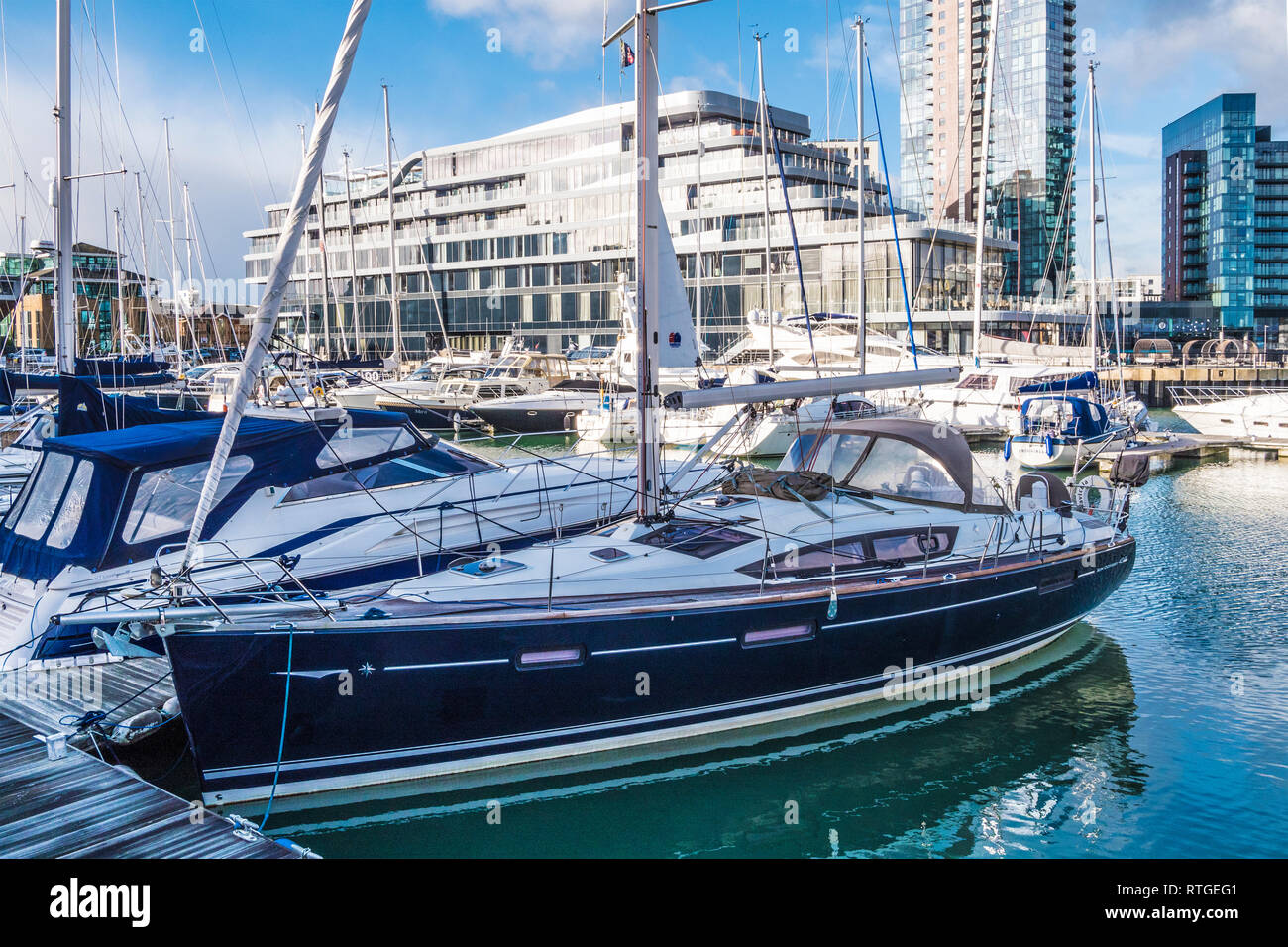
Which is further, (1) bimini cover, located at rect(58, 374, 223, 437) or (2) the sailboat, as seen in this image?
(1) bimini cover, located at rect(58, 374, 223, 437)

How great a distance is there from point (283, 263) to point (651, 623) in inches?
154

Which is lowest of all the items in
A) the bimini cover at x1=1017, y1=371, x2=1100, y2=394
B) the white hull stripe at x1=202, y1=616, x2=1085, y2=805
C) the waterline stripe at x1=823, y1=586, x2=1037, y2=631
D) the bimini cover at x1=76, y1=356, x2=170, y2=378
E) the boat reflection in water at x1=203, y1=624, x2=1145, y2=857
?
the boat reflection in water at x1=203, y1=624, x2=1145, y2=857

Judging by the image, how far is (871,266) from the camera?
56.8 meters

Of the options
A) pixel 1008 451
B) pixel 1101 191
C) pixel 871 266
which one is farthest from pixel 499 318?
pixel 1008 451

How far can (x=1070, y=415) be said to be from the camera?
2780cm

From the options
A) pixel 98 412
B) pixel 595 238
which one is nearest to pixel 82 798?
pixel 98 412

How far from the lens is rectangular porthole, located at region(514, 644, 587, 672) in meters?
7.73

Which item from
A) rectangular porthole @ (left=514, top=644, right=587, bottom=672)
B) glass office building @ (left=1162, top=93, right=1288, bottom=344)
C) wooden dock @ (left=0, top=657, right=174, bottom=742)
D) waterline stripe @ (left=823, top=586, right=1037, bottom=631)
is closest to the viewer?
rectangular porthole @ (left=514, top=644, right=587, bottom=672)

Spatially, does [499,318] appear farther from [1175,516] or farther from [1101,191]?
[1175,516]

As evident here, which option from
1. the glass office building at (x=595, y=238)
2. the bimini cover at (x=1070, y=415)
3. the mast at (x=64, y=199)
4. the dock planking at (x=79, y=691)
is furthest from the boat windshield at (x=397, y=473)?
the glass office building at (x=595, y=238)

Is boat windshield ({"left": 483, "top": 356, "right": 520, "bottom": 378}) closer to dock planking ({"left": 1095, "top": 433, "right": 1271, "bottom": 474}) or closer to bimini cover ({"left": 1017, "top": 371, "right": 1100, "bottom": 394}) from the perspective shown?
bimini cover ({"left": 1017, "top": 371, "right": 1100, "bottom": 394})

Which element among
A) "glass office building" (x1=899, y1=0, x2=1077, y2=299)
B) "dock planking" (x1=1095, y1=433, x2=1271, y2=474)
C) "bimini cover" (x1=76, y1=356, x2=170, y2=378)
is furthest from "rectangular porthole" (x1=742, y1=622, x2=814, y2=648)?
"glass office building" (x1=899, y1=0, x2=1077, y2=299)

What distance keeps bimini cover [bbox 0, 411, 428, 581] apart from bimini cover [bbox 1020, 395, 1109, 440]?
2313 cm

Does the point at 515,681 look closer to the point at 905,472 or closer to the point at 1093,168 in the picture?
the point at 905,472
